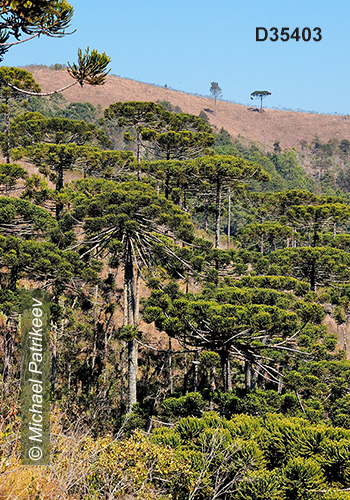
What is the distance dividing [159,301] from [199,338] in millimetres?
1730

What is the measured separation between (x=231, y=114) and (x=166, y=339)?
328ft

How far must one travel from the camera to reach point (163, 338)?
22812 mm

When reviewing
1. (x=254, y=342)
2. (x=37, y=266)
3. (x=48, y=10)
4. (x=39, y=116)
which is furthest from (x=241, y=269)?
(x=39, y=116)

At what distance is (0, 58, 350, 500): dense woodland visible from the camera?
781cm

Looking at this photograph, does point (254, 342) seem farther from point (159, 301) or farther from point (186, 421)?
point (186, 421)

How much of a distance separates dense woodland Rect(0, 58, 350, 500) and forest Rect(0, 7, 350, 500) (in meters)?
0.05

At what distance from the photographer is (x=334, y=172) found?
91.5 meters

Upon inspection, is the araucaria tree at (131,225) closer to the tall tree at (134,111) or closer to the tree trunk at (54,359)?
the tree trunk at (54,359)

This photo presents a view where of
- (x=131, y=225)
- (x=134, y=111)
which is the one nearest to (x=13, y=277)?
(x=131, y=225)

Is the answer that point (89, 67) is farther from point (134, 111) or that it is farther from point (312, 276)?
point (134, 111)

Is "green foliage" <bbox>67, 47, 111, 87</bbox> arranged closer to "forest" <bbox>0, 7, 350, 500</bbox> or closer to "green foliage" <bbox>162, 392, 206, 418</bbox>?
"forest" <bbox>0, 7, 350, 500</bbox>

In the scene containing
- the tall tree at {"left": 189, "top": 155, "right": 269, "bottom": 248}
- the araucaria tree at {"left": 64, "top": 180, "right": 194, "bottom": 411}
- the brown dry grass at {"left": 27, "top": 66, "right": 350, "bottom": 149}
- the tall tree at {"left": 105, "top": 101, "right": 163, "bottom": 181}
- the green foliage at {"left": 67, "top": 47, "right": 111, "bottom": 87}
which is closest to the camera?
the green foliage at {"left": 67, "top": 47, "right": 111, "bottom": 87}

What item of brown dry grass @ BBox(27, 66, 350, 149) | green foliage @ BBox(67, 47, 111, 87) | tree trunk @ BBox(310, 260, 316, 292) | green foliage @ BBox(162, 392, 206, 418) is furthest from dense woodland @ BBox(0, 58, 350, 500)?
brown dry grass @ BBox(27, 66, 350, 149)

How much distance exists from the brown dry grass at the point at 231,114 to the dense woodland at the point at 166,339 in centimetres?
6973
